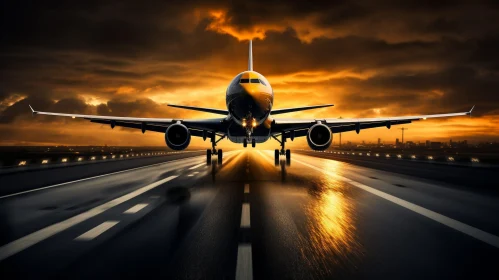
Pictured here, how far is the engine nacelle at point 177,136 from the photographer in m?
20.5

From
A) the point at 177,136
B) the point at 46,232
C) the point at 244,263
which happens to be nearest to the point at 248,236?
the point at 244,263

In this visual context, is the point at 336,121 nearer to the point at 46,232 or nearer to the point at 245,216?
the point at 245,216

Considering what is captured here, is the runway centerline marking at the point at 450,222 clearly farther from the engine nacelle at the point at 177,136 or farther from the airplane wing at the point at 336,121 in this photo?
the engine nacelle at the point at 177,136

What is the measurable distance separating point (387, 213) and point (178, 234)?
4.85 metres

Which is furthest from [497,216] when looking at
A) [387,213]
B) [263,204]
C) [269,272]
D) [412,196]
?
[269,272]

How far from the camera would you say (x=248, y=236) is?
5.80 meters

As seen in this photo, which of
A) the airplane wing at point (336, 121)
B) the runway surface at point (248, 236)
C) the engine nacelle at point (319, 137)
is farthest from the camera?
the airplane wing at point (336, 121)

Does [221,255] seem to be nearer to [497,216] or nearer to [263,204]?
[263,204]

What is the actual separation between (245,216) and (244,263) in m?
3.05

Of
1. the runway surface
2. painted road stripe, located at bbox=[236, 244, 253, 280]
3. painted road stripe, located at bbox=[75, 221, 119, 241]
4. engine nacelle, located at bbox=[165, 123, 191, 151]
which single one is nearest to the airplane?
engine nacelle, located at bbox=[165, 123, 191, 151]

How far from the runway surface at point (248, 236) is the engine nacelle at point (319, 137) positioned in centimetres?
1025

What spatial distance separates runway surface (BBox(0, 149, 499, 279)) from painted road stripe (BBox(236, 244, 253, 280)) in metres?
0.01

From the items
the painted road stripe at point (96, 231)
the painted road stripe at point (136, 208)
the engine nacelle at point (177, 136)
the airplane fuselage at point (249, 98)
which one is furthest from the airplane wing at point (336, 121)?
the painted road stripe at point (96, 231)

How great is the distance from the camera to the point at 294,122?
907 inches
